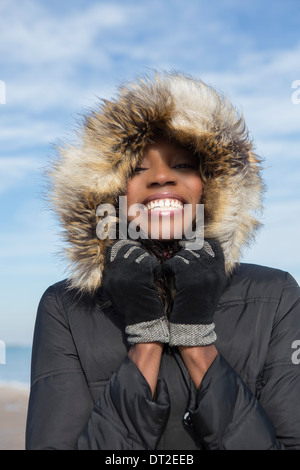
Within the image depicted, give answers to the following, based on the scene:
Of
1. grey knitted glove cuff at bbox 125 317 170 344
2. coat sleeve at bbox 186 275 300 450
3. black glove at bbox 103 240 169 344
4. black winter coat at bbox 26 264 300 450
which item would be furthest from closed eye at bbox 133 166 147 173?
coat sleeve at bbox 186 275 300 450

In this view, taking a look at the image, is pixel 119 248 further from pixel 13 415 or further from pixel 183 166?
pixel 13 415

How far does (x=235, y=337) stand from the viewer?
85.4 inches

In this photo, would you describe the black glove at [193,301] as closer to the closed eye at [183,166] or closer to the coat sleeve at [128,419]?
the coat sleeve at [128,419]

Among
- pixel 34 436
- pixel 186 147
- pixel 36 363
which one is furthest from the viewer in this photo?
pixel 186 147

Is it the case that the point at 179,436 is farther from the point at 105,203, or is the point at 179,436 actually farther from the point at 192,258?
the point at 105,203

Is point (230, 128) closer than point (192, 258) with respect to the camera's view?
No

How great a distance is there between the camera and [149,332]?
2.03 m

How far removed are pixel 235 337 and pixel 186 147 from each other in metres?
0.83

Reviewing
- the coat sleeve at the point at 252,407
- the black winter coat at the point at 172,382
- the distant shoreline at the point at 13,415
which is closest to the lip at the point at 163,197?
the black winter coat at the point at 172,382

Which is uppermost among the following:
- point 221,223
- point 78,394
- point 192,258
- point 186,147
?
point 186,147

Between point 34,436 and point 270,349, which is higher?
point 270,349

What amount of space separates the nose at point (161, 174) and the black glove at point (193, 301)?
0.37 metres
